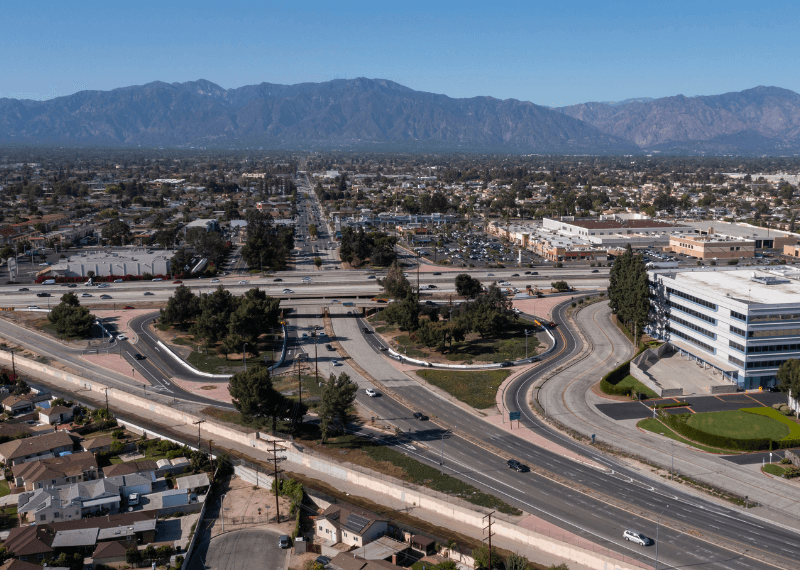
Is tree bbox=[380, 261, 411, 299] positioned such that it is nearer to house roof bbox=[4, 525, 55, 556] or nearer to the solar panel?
the solar panel

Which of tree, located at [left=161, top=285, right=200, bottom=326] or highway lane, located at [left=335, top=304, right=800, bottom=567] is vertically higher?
tree, located at [left=161, top=285, right=200, bottom=326]

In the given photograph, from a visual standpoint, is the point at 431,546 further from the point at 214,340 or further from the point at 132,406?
the point at 214,340

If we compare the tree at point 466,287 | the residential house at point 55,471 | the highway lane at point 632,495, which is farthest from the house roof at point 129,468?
the tree at point 466,287

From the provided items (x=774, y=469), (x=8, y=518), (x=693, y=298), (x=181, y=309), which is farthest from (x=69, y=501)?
(x=693, y=298)

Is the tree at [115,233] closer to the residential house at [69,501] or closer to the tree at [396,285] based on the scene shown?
the tree at [396,285]

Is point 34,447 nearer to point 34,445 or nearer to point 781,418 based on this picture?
point 34,445

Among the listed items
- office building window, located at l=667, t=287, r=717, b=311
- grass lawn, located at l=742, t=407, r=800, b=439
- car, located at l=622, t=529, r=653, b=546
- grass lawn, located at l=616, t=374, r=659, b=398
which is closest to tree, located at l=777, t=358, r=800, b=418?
grass lawn, located at l=742, t=407, r=800, b=439
